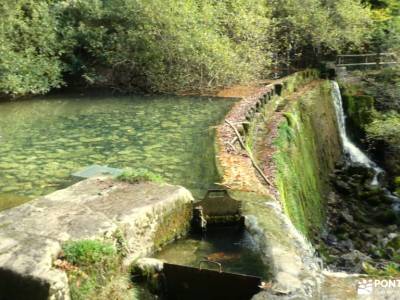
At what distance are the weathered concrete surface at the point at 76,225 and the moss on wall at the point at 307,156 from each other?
8.73 feet

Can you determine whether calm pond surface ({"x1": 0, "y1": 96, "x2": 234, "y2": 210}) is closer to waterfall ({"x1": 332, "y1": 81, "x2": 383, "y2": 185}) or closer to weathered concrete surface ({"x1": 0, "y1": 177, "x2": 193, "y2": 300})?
weathered concrete surface ({"x1": 0, "y1": 177, "x2": 193, "y2": 300})

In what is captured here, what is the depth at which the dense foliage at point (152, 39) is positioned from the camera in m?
17.6

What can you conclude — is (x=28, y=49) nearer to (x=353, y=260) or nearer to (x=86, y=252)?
(x=353, y=260)

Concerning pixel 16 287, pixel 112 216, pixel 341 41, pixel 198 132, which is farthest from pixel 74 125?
pixel 341 41

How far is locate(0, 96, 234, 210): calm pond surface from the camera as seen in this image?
8.38 metres

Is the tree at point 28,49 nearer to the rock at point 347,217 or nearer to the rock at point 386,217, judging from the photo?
the rock at point 347,217

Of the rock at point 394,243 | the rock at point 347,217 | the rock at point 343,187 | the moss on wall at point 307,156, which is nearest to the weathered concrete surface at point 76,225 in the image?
the moss on wall at point 307,156

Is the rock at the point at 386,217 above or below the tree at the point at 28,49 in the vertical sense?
below

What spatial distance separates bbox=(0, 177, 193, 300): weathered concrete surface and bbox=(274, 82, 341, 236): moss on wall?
8.73 ft

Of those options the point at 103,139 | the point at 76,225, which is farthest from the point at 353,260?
the point at 76,225

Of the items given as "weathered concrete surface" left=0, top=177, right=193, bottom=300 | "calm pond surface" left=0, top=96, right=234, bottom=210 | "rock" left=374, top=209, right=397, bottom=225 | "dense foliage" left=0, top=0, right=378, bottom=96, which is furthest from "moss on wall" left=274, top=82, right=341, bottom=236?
"dense foliage" left=0, top=0, right=378, bottom=96

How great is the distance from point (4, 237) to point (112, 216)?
1033mm

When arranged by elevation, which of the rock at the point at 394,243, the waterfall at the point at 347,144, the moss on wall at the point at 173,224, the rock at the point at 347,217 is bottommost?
the rock at the point at 347,217

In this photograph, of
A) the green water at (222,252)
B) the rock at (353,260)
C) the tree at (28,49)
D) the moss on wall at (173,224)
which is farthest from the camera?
the tree at (28,49)
